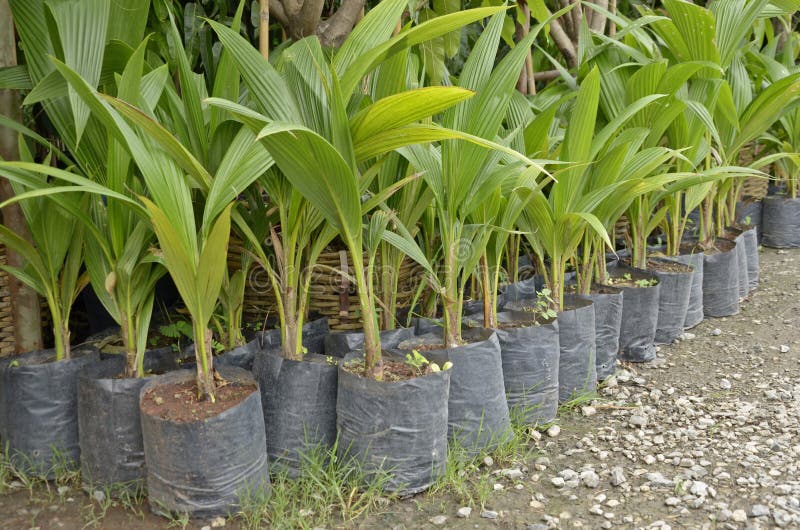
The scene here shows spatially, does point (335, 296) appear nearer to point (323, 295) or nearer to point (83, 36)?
point (323, 295)

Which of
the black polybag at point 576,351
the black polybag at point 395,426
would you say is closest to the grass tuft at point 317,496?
the black polybag at point 395,426

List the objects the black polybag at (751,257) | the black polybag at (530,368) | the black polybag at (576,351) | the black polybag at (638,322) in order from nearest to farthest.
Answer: the black polybag at (530,368), the black polybag at (576,351), the black polybag at (638,322), the black polybag at (751,257)

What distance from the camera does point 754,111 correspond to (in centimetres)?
241

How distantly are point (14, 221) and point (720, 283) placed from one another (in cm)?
208

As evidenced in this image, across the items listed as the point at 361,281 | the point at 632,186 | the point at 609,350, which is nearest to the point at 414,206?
the point at 361,281

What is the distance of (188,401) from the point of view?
1.40 meters

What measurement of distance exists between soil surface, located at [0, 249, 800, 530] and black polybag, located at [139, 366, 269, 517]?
5cm

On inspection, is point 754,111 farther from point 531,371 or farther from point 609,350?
point 531,371

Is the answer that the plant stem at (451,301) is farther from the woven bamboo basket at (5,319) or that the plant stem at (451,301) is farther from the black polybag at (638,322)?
the woven bamboo basket at (5,319)

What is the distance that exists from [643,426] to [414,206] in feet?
2.41

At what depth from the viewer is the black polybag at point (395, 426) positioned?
1.43m

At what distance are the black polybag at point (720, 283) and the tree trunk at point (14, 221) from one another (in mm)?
1989

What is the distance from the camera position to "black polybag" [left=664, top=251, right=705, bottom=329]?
7.86ft

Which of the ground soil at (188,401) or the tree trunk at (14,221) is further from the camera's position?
the tree trunk at (14,221)
